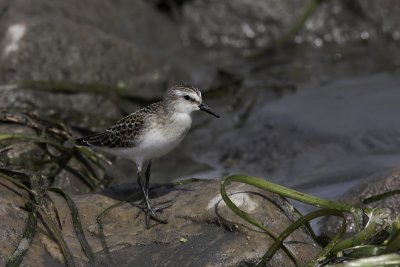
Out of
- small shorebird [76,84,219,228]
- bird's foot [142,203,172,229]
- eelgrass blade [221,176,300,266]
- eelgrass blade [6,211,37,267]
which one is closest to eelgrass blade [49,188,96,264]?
eelgrass blade [6,211,37,267]

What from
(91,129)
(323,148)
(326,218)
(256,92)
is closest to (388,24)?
(256,92)

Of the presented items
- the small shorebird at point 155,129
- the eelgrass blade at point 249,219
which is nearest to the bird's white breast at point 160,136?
the small shorebird at point 155,129

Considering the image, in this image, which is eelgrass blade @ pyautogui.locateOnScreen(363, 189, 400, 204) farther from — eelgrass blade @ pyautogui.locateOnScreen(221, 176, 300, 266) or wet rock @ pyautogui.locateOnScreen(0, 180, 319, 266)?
eelgrass blade @ pyautogui.locateOnScreen(221, 176, 300, 266)

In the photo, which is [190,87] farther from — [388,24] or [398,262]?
[388,24]

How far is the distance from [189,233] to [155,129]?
1218 millimetres

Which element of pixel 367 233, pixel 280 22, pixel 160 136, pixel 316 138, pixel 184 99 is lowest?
pixel 316 138

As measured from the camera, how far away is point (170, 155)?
33.9ft

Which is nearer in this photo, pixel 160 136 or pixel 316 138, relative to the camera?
pixel 160 136

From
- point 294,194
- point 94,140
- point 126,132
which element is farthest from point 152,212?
point 94,140

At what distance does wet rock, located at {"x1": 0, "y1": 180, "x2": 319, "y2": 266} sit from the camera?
5.78 metres

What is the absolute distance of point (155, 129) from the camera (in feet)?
22.9

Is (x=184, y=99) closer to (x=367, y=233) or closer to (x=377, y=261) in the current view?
(x=367, y=233)

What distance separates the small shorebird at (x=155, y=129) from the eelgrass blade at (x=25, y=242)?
113 centimetres

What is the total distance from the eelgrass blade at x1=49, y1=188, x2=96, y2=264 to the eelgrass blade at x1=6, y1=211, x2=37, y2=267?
349 mm
